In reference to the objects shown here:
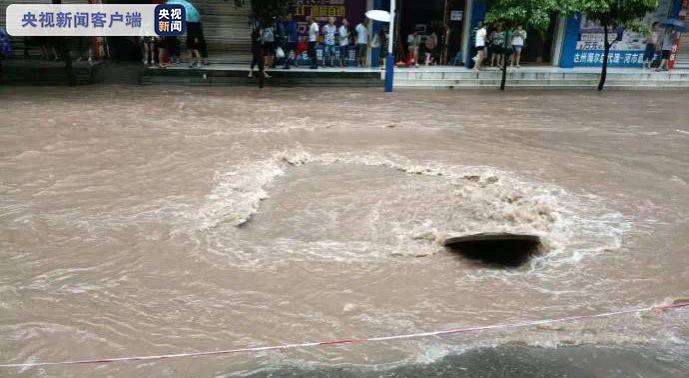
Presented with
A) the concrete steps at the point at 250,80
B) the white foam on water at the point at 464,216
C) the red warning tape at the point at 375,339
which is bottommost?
the red warning tape at the point at 375,339

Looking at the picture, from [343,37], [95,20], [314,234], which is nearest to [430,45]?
[343,37]

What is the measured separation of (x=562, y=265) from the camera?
601 cm

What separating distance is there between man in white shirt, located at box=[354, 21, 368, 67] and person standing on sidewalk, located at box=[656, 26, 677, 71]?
1085 centimetres

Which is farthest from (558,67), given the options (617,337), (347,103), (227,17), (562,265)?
(617,337)

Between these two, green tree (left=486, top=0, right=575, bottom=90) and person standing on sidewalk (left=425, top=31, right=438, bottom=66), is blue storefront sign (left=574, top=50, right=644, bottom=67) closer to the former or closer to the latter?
green tree (left=486, top=0, right=575, bottom=90)

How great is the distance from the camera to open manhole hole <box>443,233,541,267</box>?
6.20m

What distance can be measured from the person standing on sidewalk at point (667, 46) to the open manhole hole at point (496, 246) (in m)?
17.1

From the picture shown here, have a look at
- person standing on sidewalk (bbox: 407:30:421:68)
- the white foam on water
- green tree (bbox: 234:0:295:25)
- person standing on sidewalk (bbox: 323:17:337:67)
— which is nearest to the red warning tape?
the white foam on water

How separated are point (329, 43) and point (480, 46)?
486 centimetres

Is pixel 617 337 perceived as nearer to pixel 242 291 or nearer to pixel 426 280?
pixel 426 280

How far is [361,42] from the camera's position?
17969 mm

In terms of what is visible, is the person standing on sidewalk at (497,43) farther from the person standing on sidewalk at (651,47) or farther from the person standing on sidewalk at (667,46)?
the person standing on sidewalk at (667,46)

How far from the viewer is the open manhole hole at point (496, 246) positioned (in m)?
6.20

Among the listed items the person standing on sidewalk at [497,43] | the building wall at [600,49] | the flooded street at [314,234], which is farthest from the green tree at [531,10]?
the building wall at [600,49]
